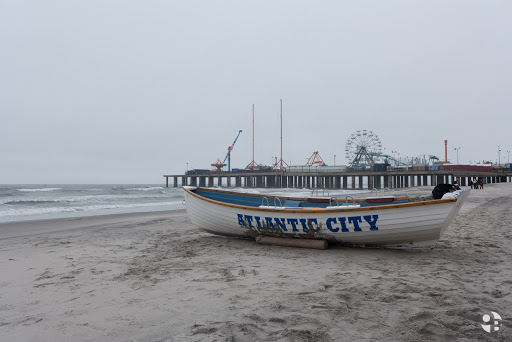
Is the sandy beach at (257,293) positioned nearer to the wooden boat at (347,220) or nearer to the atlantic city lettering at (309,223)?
the wooden boat at (347,220)

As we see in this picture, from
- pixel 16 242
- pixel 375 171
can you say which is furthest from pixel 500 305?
pixel 375 171

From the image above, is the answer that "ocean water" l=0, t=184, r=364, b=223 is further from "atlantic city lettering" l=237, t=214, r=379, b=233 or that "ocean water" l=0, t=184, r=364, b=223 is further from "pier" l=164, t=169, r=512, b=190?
"pier" l=164, t=169, r=512, b=190

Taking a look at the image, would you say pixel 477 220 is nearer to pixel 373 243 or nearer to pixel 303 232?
pixel 373 243

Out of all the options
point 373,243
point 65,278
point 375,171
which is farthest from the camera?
point 375,171

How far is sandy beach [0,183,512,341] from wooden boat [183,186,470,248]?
325mm

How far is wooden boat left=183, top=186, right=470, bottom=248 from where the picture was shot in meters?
6.29

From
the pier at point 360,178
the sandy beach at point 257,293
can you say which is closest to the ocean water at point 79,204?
the sandy beach at point 257,293

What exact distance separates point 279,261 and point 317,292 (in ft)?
6.47

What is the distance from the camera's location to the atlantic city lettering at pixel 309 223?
22.2ft

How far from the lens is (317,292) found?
4.33m

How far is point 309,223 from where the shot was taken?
7305 millimetres


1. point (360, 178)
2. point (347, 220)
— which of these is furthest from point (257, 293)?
point (360, 178)

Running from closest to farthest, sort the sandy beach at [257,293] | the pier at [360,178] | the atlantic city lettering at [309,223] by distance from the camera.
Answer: the sandy beach at [257,293], the atlantic city lettering at [309,223], the pier at [360,178]

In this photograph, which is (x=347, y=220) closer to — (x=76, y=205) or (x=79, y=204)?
(x=76, y=205)
